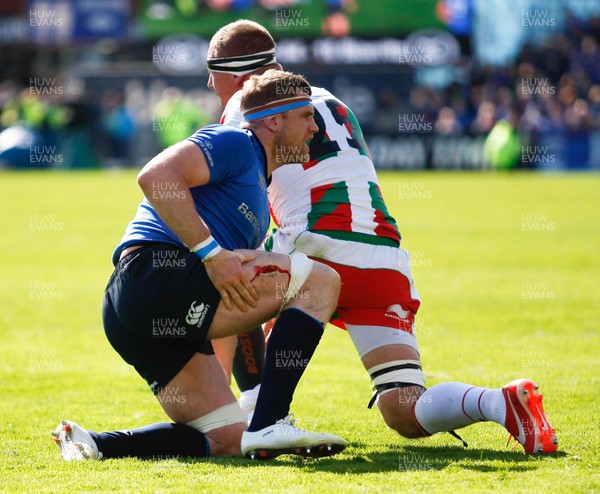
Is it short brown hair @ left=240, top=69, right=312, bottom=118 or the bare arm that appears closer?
the bare arm

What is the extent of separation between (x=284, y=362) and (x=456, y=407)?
0.90 metres

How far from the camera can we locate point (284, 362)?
495cm

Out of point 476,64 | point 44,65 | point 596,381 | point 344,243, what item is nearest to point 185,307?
point 344,243

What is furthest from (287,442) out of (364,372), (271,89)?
(364,372)

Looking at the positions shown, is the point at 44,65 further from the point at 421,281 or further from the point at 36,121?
the point at 421,281

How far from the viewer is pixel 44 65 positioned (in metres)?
43.0

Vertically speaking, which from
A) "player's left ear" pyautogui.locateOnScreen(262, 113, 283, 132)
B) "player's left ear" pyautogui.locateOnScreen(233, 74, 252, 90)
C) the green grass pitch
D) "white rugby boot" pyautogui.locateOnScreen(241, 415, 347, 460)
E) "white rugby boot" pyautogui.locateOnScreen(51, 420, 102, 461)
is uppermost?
"player's left ear" pyautogui.locateOnScreen(233, 74, 252, 90)

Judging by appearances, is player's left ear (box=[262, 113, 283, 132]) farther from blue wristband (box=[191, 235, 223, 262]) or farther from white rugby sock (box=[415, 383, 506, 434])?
white rugby sock (box=[415, 383, 506, 434])

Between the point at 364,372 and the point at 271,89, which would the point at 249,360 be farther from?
the point at 271,89

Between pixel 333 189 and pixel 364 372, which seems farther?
pixel 364 372

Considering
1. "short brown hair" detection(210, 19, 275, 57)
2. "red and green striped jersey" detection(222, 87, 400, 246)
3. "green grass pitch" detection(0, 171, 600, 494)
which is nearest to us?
"green grass pitch" detection(0, 171, 600, 494)

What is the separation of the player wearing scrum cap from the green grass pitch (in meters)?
0.29

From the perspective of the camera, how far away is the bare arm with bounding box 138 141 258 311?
4.67 metres

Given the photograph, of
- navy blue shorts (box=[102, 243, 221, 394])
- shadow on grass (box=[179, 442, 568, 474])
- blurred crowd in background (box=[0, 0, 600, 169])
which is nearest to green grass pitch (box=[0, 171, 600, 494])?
shadow on grass (box=[179, 442, 568, 474])
